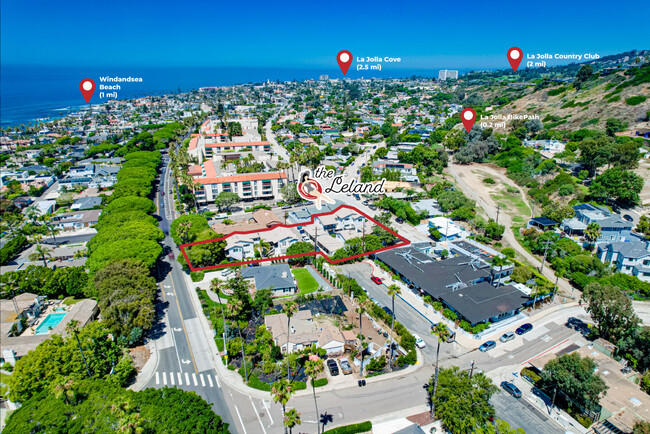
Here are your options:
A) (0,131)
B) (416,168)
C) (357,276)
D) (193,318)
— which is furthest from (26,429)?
(0,131)

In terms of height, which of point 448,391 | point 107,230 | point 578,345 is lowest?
point 578,345

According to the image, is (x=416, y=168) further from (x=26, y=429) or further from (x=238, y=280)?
(x=26, y=429)

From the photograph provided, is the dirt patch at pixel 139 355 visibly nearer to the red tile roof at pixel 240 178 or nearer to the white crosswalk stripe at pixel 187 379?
the white crosswalk stripe at pixel 187 379

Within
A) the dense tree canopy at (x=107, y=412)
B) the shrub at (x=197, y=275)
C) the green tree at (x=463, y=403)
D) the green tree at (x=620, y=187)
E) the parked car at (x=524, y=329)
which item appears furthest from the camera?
the green tree at (x=620, y=187)

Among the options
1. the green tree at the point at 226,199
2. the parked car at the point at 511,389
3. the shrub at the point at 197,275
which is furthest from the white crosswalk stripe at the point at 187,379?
the green tree at the point at 226,199

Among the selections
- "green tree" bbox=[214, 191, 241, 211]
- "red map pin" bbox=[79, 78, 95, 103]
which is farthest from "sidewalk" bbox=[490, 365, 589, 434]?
"red map pin" bbox=[79, 78, 95, 103]

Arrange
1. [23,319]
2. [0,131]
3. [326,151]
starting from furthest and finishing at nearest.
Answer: [0,131]
[326,151]
[23,319]
